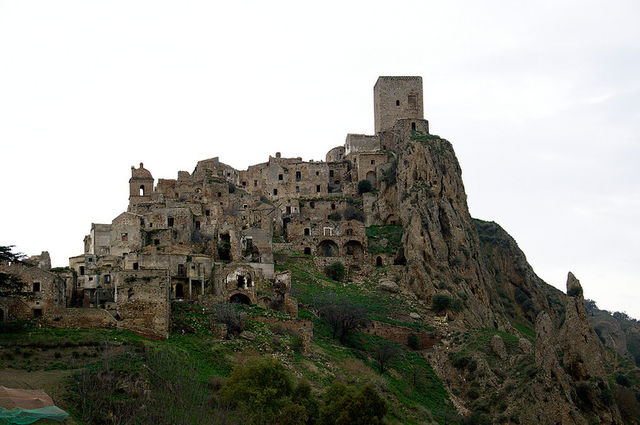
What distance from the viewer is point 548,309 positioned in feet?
309

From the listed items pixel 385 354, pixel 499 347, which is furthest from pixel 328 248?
pixel 499 347

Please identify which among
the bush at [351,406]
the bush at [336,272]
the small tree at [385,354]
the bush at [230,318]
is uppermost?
the bush at [336,272]

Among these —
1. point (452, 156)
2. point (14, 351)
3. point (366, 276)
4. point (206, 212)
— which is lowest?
point (14, 351)

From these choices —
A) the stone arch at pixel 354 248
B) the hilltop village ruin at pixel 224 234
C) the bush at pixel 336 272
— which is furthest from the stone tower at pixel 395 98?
the bush at pixel 336 272

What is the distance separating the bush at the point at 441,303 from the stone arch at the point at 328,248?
12481mm

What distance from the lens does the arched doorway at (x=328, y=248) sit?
8275 centimetres

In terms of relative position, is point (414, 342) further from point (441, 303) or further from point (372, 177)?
point (372, 177)

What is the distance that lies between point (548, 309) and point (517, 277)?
5667 millimetres

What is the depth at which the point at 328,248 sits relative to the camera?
273 feet

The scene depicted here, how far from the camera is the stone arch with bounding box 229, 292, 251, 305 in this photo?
62.1m

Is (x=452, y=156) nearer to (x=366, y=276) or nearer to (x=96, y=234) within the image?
(x=366, y=276)

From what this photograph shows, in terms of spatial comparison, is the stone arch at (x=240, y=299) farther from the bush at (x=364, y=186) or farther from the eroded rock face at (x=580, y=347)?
the bush at (x=364, y=186)

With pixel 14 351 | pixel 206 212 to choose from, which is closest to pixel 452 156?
→ pixel 206 212

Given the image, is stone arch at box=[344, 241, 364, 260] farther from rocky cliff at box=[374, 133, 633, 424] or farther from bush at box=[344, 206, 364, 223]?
bush at box=[344, 206, 364, 223]
